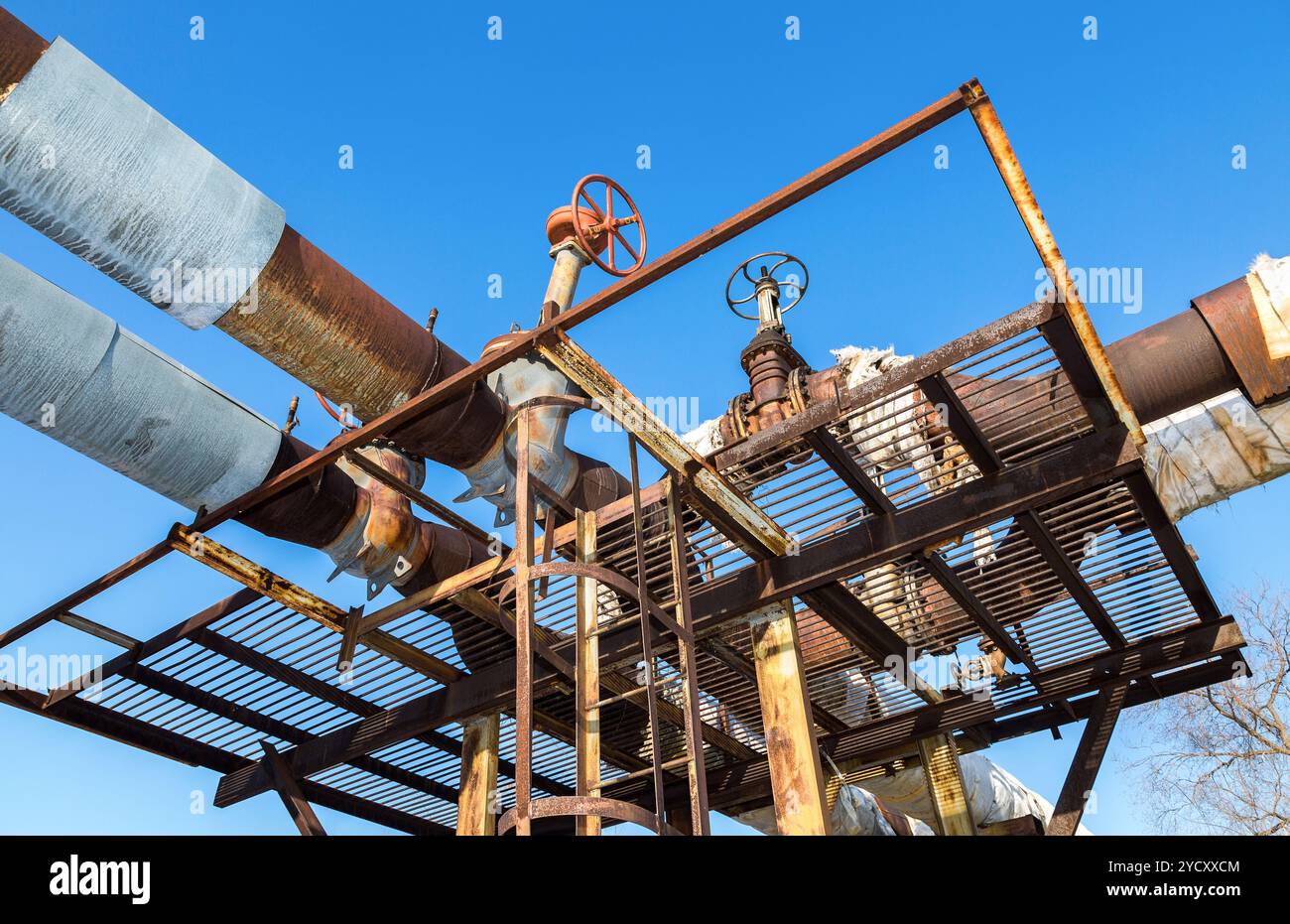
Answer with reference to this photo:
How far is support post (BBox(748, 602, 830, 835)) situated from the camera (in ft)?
19.0

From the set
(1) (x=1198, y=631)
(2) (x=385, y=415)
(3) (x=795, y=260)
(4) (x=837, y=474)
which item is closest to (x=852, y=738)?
(1) (x=1198, y=631)

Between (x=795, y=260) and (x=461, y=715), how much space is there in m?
5.03

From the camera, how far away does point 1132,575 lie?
6.70 metres

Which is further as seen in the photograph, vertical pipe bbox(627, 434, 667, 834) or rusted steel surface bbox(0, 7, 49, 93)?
vertical pipe bbox(627, 434, 667, 834)

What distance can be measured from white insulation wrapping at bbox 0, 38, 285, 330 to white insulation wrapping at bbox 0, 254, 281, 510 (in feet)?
1.40

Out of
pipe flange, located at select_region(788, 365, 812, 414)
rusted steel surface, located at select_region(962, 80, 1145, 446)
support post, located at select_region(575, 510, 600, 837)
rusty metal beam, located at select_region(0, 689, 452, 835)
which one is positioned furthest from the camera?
pipe flange, located at select_region(788, 365, 812, 414)

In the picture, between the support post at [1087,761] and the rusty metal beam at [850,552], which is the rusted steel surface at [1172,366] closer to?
the rusty metal beam at [850,552]

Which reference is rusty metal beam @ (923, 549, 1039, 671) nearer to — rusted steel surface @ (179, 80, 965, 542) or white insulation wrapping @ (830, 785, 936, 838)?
white insulation wrapping @ (830, 785, 936, 838)

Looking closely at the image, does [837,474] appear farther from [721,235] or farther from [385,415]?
[385,415]

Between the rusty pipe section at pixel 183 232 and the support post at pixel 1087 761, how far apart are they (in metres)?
4.67

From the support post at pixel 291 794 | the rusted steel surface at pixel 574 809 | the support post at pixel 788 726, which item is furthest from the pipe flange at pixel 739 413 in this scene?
the rusted steel surface at pixel 574 809

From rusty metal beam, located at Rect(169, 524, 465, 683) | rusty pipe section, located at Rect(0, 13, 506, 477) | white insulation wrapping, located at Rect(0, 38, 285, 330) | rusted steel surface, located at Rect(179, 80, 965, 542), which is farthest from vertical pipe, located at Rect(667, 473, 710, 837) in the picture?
white insulation wrapping, located at Rect(0, 38, 285, 330)

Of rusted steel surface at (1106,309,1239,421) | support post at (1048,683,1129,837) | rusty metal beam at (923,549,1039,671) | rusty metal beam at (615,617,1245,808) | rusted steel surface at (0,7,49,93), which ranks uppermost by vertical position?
rusted steel surface at (0,7,49,93)

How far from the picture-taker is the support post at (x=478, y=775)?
7254 mm
